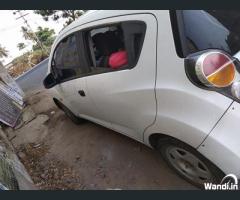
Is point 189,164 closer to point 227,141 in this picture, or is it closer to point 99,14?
point 227,141

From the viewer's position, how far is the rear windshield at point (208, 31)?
294 cm

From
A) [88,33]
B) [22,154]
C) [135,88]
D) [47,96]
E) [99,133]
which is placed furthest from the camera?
[47,96]

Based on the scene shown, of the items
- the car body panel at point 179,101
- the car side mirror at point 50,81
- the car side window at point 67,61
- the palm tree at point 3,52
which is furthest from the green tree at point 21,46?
the car body panel at point 179,101

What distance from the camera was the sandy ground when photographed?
4332 mm

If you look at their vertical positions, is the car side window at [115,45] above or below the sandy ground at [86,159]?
above

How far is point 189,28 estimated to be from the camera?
3.00 m

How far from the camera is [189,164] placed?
347 cm

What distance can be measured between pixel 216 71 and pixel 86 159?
298 centimetres

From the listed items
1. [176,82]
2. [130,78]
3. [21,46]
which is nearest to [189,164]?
[176,82]

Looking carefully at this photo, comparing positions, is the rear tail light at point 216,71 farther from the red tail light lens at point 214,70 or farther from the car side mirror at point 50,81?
the car side mirror at point 50,81

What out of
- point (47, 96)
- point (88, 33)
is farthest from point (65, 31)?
point (47, 96)

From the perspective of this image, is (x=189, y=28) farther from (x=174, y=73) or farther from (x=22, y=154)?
(x=22, y=154)

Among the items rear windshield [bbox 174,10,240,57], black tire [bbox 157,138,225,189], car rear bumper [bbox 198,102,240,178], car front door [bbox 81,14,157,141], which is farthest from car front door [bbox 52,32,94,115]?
car rear bumper [bbox 198,102,240,178]

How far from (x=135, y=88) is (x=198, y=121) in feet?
2.76
